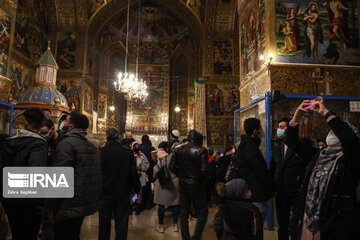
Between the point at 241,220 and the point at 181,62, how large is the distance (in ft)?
60.8

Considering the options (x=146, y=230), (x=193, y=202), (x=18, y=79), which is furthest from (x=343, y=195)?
(x=18, y=79)

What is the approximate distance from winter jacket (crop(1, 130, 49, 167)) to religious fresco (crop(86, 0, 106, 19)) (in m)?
14.4

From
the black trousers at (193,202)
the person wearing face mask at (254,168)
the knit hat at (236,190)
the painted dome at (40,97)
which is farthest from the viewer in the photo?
the painted dome at (40,97)

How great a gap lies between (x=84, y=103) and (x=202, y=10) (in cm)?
902

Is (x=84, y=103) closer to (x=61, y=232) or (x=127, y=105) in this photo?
(x=127, y=105)

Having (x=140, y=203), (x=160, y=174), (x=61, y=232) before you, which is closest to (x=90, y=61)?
(x=140, y=203)

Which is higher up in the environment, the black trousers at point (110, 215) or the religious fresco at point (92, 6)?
the religious fresco at point (92, 6)

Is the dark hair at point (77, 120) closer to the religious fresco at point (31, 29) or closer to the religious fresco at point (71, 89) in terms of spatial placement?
the religious fresco at point (31, 29)

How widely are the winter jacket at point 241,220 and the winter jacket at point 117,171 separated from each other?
1670 millimetres

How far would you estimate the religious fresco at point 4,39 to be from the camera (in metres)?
7.68

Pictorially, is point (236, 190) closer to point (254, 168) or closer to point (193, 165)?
point (254, 168)

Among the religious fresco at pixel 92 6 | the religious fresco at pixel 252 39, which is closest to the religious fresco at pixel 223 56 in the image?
the religious fresco at pixel 252 39

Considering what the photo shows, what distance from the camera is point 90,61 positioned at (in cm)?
1525

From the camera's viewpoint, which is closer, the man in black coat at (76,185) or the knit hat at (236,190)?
the knit hat at (236,190)
